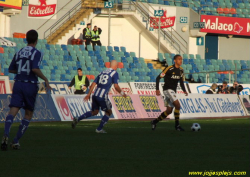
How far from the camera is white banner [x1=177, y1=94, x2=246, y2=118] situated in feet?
79.9

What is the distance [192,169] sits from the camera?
7.58m

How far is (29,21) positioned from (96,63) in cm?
712

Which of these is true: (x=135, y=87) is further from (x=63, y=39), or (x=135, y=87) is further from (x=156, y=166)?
(x=156, y=166)

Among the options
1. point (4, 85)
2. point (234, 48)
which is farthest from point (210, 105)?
point (234, 48)

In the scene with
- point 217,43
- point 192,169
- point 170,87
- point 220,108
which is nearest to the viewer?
point 192,169

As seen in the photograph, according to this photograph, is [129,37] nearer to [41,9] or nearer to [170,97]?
[41,9]

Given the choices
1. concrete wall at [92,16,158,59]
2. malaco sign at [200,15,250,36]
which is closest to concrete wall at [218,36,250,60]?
malaco sign at [200,15,250,36]

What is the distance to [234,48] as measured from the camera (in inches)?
1879

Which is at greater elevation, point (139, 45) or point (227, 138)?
point (139, 45)

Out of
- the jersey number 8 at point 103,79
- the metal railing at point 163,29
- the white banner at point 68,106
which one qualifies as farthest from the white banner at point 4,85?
the metal railing at point 163,29

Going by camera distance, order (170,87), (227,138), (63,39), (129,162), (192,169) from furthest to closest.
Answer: (63,39) < (170,87) < (227,138) < (129,162) < (192,169)

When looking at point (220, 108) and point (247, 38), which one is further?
point (247, 38)

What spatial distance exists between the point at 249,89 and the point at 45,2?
44.5 ft

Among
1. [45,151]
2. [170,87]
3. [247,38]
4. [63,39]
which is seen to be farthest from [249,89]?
[45,151]
